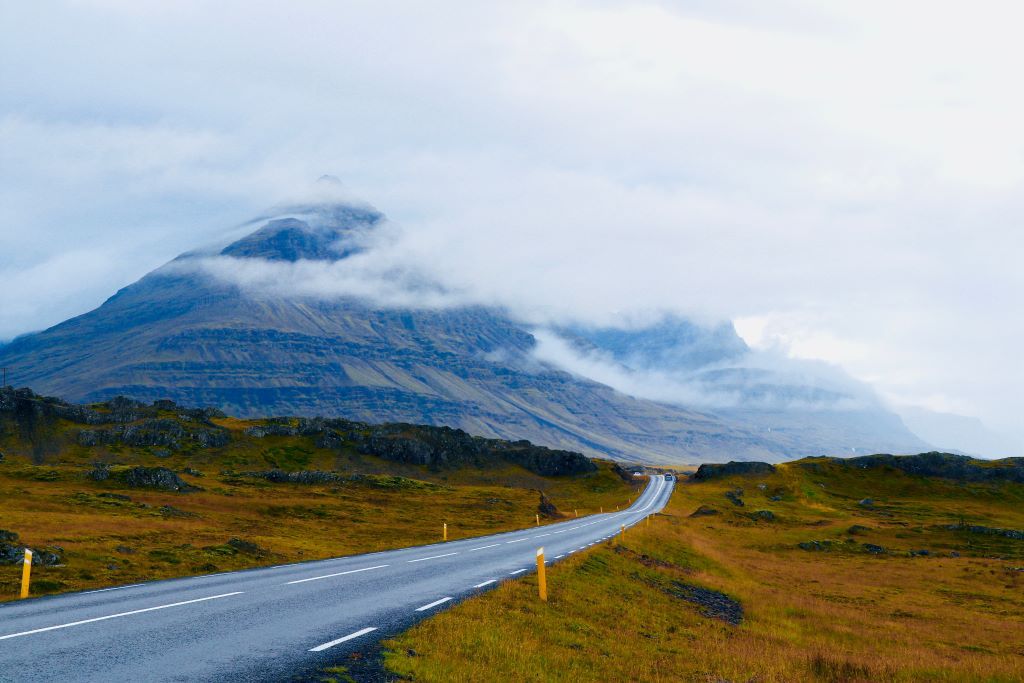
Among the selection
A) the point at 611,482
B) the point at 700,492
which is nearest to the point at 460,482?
the point at 611,482

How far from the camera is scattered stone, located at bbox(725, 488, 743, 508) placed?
11289cm

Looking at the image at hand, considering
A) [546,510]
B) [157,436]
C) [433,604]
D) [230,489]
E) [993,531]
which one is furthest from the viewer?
[157,436]

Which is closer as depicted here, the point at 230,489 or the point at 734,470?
the point at 230,489

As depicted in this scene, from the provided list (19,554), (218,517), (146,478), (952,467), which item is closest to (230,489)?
(146,478)

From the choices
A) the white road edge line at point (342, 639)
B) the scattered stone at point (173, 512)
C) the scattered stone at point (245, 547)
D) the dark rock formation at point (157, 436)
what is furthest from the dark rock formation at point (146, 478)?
the white road edge line at point (342, 639)

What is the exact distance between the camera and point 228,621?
614 inches

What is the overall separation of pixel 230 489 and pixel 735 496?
79792 mm

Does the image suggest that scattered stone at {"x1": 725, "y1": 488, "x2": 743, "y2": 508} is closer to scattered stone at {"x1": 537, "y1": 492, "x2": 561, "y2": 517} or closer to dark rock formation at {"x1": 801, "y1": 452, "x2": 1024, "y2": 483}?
dark rock formation at {"x1": 801, "y1": 452, "x2": 1024, "y2": 483}

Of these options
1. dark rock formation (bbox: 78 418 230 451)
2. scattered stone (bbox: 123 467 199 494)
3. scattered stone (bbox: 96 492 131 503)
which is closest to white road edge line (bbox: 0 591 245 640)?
scattered stone (bbox: 96 492 131 503)

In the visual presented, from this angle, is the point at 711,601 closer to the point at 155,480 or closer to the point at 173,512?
the point at 173,512

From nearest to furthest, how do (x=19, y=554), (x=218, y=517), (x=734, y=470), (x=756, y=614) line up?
(x=19, y=554)
(x=756, y=614)
(x=218, y=517)
(x=734, y=470)

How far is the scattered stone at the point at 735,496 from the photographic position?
11289 centimetres

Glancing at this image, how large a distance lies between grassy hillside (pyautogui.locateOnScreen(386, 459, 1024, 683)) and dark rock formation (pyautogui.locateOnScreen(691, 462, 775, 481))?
2504 inches

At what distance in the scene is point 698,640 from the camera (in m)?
21.7
